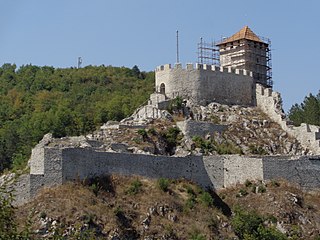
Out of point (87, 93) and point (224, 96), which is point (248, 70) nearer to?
point (224, 96)

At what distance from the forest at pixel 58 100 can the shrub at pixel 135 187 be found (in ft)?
31.3

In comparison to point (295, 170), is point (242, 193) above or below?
below

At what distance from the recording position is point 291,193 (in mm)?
57344

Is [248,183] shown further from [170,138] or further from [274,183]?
[170,138]

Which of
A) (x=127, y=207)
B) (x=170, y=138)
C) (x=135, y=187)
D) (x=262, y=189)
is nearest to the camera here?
(x=127, y=207)

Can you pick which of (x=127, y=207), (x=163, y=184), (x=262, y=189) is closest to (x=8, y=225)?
(x=127, y=207)

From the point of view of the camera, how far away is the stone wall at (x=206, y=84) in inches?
2665

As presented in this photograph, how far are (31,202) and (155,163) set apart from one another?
9.29 metres

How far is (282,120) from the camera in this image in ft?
218

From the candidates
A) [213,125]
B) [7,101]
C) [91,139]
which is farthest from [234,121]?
[7,101]

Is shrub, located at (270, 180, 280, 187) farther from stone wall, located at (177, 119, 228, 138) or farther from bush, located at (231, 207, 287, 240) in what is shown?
stone wall, located at (177, 119, 228, 138)

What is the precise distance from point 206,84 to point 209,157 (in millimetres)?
10935

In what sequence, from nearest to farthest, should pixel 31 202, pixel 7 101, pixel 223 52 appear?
pixel 31 202 → pixel 223 52 → pixel 7 101

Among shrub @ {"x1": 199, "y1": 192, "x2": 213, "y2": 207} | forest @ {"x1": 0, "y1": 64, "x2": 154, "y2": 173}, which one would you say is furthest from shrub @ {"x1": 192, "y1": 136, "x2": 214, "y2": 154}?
forest @ {"x1": 0, "y1": 64, "x2": 154, "y2": 173}
